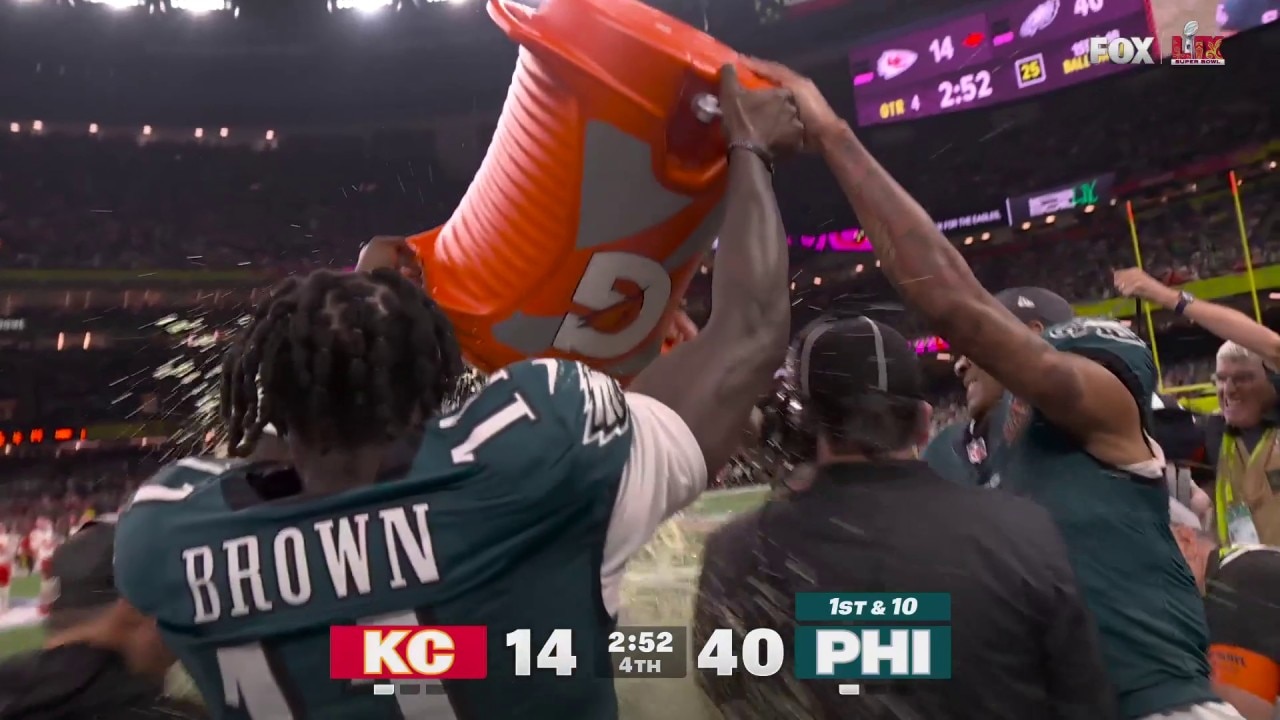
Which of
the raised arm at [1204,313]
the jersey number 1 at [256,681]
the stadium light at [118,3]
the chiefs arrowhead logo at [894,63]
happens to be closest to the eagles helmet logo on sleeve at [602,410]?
the jersey number 1 at [256,681]

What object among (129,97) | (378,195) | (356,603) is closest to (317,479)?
(356,603)

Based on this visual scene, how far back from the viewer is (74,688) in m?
0.47

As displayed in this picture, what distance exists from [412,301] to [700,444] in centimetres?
17

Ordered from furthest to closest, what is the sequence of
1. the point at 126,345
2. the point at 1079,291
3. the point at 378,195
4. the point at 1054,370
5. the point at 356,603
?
the point at 126,345 < the point at 378,195 < the point at 1079,291 < the point at 1054,370 < the point at 356,603

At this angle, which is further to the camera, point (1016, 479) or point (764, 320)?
point (1016, 479)

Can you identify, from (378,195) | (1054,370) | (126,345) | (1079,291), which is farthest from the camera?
(126,345)

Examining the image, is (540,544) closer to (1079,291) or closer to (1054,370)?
(1054,370)

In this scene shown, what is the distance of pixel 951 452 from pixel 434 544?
0.53 metres

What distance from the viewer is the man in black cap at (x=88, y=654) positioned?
0.45m

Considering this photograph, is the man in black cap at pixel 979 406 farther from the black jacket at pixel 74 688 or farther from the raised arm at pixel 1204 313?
the black jacket at pixel 74 688

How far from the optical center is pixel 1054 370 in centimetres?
50

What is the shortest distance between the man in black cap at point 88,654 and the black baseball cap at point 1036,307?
66 cm

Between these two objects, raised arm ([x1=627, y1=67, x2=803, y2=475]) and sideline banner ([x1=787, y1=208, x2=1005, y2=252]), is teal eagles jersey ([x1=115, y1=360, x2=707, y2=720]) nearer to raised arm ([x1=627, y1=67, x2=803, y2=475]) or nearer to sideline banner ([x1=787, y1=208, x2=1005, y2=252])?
raised arm ([x1=627, y1=67, x2=803, y2=475])

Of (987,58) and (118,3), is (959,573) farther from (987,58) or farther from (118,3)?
(118,3)
